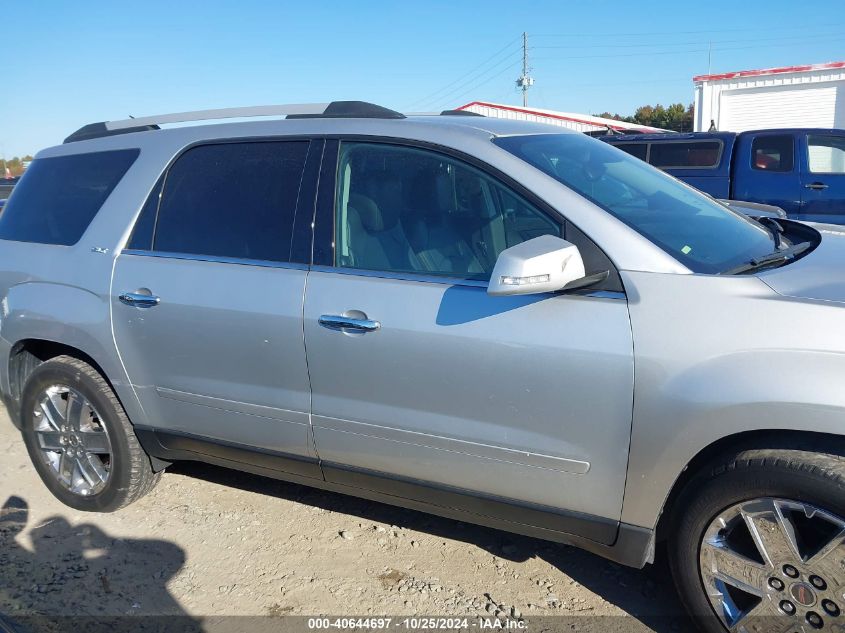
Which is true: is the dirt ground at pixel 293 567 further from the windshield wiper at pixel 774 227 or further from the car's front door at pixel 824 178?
the car's front door at pixel 824 178

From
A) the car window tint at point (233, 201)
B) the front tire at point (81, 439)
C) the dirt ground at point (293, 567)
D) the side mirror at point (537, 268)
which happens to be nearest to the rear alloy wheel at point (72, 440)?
the front tire at point (81, 439)

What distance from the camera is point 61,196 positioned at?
3.58 metres

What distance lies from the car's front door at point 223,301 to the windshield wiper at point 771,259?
5.20 ft

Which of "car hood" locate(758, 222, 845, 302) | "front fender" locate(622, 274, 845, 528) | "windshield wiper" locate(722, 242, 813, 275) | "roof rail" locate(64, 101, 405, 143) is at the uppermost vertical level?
"roof rail" locate(64, 101, 405, 143)

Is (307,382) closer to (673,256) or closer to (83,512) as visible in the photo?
(673,256)

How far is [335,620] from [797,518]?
1.68m

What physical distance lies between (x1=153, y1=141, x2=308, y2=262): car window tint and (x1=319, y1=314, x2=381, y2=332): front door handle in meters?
0.36

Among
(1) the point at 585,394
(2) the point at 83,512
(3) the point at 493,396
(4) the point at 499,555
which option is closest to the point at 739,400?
(1) the point at 585,394

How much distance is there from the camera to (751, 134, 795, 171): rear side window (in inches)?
342

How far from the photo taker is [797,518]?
7.00 ft

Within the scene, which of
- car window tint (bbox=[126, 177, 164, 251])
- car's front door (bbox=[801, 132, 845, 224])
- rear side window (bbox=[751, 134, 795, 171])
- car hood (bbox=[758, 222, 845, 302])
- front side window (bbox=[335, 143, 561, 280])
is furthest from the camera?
rear side window (bbox=[751, 134, 795, 171])

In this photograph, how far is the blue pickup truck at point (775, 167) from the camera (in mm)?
8539

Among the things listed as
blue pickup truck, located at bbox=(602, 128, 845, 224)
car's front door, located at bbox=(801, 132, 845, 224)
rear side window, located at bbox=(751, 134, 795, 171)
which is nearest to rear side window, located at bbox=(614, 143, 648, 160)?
blue pickup truck, located at bbox=(602, 128, 845, 224)

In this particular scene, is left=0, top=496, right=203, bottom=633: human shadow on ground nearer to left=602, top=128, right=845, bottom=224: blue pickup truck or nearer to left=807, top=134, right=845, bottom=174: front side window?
left=602, top=128, right=845, bottom=224: blue pickup truck
